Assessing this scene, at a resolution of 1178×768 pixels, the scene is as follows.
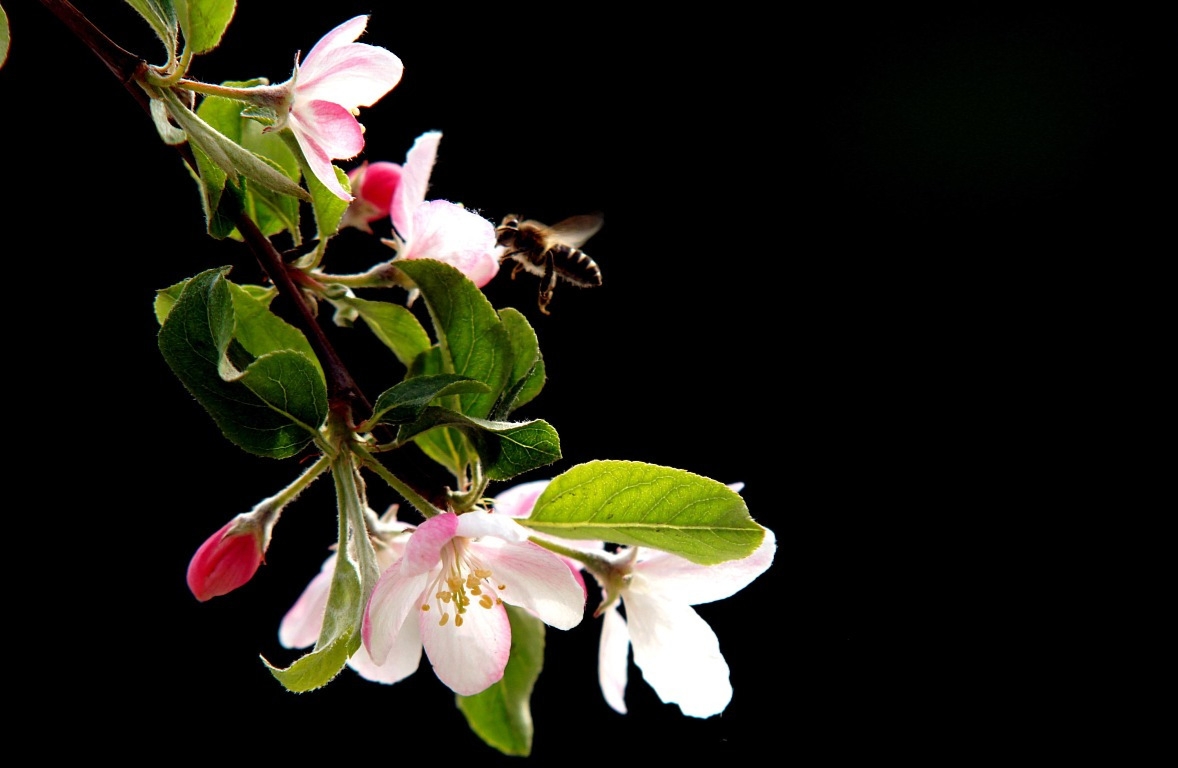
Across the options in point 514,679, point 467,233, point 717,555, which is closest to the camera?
point 717,555

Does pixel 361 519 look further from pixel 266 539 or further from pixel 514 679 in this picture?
pixel 514 679

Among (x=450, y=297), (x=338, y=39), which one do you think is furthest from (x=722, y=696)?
(x=338, y=39)

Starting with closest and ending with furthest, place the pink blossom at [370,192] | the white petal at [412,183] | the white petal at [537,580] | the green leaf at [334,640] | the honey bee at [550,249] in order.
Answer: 1. the green leaf at [334,640]
2. the white petal at [537,580]
3. the white petal at [412,183]
4. the pink blossom at [370,192]
5. the honey bee at [550,249]

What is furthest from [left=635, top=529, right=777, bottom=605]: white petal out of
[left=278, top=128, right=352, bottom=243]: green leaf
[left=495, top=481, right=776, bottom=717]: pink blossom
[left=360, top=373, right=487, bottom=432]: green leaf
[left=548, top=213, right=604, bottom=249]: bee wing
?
[left=548, top=213, right=604, bottom=249]: bee wing

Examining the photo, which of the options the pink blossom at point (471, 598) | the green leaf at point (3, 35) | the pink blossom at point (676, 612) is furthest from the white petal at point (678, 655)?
the green leaf at point (3, 35)

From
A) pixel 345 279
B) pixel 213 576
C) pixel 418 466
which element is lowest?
pixel 213 576

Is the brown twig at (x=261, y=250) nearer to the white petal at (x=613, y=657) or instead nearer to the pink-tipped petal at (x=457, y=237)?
the pink-tipped petal at (x=457, y=237)
